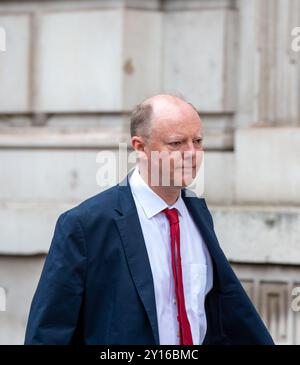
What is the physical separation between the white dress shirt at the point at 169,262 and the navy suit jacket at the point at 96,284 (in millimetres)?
60

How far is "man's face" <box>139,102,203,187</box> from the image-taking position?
12.9 ft

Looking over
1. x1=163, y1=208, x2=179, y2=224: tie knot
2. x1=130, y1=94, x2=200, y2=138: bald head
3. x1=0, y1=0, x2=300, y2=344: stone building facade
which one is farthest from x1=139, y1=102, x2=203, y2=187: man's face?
x1=0, y1=0, x2=300, y2=344: stone building facade

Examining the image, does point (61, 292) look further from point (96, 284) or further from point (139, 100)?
point (139, 100)

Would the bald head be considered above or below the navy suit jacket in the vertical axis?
above

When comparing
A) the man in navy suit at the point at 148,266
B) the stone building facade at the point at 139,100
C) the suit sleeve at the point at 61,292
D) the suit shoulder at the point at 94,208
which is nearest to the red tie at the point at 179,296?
the man in navy suit at the point at 148,266

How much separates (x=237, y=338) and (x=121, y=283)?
0.59 metres

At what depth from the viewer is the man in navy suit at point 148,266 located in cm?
380

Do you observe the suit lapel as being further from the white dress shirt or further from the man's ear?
the man's ear

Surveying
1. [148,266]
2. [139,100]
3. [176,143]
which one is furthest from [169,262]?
[139,100]

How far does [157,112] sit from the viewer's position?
3.97 meters

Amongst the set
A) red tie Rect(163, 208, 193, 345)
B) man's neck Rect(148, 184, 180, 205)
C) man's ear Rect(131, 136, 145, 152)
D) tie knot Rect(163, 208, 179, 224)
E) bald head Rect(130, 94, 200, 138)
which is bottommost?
red tie Rect(163, 208, 193, 345)
